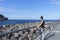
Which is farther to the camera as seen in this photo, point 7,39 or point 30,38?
point 30,38

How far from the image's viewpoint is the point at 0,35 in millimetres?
7715

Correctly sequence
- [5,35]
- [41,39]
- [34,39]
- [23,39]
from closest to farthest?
[5,35] → [23,39] → [41,39] → [34,39]

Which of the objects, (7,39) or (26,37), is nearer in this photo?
(7,39)

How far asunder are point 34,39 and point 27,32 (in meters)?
1.03

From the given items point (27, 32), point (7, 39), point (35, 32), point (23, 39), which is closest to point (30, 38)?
point (27, 32)

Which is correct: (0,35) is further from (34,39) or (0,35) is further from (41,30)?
(34,39)

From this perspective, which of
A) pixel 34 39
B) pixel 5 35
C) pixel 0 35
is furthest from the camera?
pixel 34 39

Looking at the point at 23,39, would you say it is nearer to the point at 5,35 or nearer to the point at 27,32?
the point at 27,32

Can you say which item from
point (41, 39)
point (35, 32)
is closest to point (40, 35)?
point (41, 39)

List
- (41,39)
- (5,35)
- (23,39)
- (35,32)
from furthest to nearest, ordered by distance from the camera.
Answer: (35,32)
(41,39)
(23,39)
(5,35)

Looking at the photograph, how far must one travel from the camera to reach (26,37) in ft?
41.1

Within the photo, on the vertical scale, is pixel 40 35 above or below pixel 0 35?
below

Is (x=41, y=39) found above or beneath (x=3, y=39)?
beneath

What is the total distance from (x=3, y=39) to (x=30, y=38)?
4.46 meters
